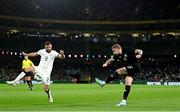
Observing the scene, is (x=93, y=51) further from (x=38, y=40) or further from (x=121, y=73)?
(x=121, y=73)

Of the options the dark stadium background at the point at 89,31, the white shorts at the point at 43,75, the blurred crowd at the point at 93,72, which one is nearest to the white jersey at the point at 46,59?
the white shorts at the point at 43,75

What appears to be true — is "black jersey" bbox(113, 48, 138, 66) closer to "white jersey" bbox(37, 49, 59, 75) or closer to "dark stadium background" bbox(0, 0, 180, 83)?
"white jersey" bbox(37, 49, 59, 75)

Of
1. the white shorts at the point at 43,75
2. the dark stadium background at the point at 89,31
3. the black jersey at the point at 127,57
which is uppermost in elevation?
the dark stadium background at the point at 89,31

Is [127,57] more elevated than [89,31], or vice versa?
[89,31]

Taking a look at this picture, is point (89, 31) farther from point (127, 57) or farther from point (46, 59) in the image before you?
point (127, 57)

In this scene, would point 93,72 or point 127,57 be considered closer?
point 127,57

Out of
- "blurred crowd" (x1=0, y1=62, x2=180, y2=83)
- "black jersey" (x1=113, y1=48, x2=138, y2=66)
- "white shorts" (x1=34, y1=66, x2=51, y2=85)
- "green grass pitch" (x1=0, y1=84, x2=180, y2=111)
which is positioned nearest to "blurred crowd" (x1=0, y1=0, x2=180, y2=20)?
"blurred crowd" (x1=0, y1=62, x2=180, y2=83)

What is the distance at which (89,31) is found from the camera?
9431 cm

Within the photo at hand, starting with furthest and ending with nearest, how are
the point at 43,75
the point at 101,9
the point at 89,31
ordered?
the point at 89,31, the point at 101,9, the point at 43,75

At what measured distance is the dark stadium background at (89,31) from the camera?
9088 centimetres

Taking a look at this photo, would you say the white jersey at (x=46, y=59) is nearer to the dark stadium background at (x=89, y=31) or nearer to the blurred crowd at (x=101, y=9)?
the dark stadium background at (x=89, y=31)

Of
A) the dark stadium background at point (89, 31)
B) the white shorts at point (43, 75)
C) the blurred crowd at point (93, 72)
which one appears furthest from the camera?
the dark stadium background at point (89, 31)

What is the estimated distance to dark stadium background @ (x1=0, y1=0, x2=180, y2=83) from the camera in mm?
90875

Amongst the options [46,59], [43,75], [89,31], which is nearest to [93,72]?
[89,31]
